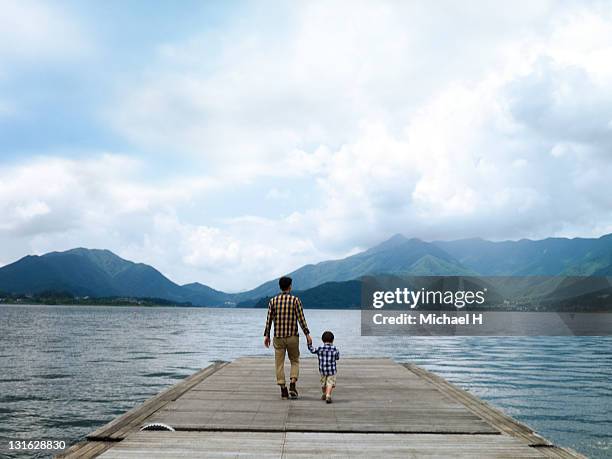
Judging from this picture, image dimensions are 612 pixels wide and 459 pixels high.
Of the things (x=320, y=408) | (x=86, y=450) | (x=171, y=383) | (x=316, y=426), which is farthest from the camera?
(x=171, y=383)

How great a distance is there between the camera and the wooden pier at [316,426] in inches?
349

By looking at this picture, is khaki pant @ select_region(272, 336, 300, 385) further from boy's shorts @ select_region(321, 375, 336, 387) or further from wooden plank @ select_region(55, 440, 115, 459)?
wooden plank @ select_region(55, 440, 115, 459)

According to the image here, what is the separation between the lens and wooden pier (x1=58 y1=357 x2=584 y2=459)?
8859mm

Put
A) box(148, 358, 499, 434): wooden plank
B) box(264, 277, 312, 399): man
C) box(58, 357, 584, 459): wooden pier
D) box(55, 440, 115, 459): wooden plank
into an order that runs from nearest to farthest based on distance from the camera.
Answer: box(55, 440, 115, 459): wooden plank → box(58, 357, 584, 459): wooden pier → box(148, 358, 499, 434): wooden plank → box(264, 277, 312, 399): man

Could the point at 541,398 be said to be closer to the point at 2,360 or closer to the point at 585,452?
the point at 585,452

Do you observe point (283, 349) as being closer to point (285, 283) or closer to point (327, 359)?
point (327, 359)

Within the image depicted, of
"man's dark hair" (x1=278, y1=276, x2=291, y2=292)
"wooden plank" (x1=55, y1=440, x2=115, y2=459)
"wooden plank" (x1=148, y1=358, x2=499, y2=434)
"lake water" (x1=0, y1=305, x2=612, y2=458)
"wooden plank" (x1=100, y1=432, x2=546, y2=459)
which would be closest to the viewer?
"wooden plank" (x1=55, y1=440, x2=115, y2=459)

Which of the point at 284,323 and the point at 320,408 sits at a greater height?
the point at 284,323

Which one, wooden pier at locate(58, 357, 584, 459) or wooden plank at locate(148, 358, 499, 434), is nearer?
wooden pier at locate(58, 357, 584, 459)

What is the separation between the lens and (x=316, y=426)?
10719 mm

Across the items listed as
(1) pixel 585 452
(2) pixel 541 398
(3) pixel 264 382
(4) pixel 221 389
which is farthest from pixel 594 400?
(4) pixel 221 389

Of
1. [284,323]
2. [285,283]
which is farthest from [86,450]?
[285,283]

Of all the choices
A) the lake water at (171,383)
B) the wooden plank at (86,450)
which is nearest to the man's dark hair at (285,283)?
the lake water at (171,383)

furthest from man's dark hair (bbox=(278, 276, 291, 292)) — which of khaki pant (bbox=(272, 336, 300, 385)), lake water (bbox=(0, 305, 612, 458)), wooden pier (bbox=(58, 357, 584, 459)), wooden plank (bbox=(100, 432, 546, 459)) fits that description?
lake water (bbox=(0, 305, 612, 458))
